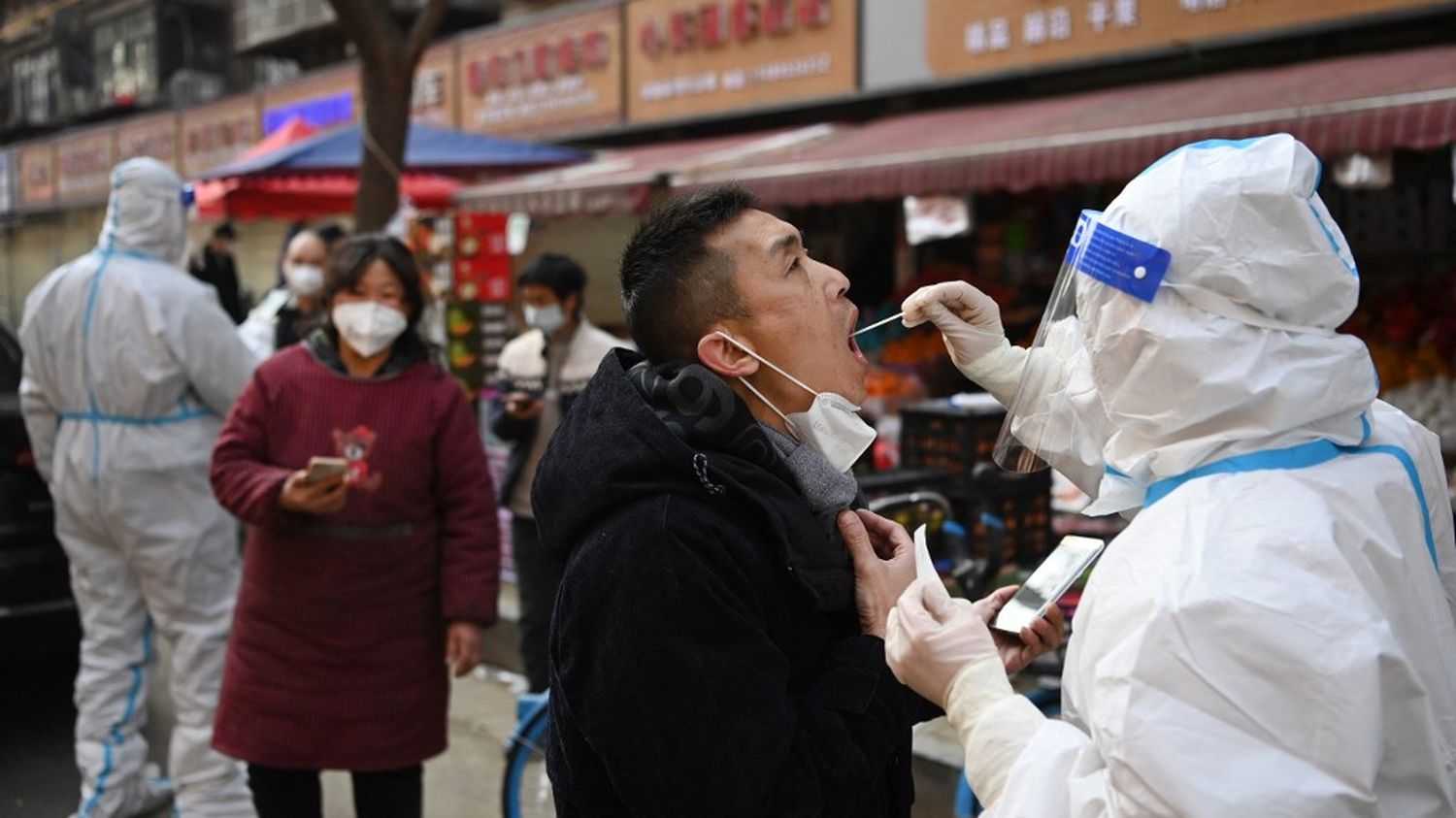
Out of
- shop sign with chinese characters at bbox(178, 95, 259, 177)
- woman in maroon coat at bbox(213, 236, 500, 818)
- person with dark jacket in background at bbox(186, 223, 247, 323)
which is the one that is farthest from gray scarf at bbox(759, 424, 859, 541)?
shop sign with chinese characters at bbox(178, 95, 259, 177)

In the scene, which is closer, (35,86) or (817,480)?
(817,480)

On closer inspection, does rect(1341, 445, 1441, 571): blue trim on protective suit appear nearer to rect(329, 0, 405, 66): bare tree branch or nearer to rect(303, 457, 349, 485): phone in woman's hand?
rect(303, 457, 349, 485): phone in woman's hand

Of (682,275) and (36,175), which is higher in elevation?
(36,175)

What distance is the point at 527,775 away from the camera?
4.16 metres

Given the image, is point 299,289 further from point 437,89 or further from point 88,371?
point 437,89

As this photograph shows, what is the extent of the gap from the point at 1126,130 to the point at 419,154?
16.5 feet

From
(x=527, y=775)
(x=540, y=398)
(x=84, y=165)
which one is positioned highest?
(x=84, y=165)

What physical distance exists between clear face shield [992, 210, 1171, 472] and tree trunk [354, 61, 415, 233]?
19.3ft

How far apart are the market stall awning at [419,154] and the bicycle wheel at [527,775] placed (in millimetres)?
4874

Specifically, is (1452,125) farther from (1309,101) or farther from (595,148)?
(595,148)

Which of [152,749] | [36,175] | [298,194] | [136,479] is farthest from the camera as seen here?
[36,175]

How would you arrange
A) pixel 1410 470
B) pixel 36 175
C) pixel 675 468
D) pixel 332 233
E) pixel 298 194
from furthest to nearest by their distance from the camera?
1. pixel 36 175
2. pixel 298 194
3. pixel 332 233
4. pixel 675 468
5. pixel 1410 470

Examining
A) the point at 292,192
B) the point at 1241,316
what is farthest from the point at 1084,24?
the point at 1241,316

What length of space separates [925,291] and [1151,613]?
35.8 inches
